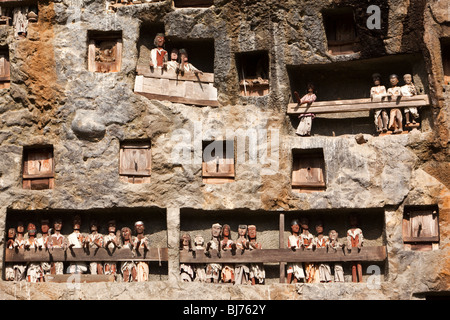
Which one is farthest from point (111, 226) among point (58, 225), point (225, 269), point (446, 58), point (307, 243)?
point (446, 58)

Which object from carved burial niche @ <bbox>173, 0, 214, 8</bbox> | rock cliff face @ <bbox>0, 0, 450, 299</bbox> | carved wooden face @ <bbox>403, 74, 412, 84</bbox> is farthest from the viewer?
carved burial niche @ <bbox>173, 0, 214, 8</bbox>

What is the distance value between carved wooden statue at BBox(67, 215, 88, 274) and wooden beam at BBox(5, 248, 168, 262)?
139 mm

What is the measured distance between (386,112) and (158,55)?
560 centimetres

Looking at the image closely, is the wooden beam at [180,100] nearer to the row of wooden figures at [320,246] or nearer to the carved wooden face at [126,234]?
the carved wooden face at [126,234]

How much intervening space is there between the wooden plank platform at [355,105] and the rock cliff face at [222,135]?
28cm

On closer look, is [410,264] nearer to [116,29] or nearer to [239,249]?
[239,249]

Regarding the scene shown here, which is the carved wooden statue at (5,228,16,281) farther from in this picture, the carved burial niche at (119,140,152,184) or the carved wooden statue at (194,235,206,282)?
the carved wooden statue at (194,235,206,282)

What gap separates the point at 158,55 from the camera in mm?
23344

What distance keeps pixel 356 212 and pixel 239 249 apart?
9.35ft

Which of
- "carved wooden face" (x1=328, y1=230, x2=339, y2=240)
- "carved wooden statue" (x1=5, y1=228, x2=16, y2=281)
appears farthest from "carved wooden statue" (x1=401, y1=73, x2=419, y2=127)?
"carved wooden statue" (x1=5, y1=228, x2=16, y2=281)

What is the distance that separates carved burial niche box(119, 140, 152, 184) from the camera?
22656 mm

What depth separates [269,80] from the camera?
2306cm

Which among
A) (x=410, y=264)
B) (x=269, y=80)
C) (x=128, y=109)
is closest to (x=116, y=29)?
(x=128, y=109)

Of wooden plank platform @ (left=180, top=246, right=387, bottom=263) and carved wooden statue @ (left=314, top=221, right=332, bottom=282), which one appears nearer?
wooden plank platform @ (left=180, top=246, right=387, bottom=263)
